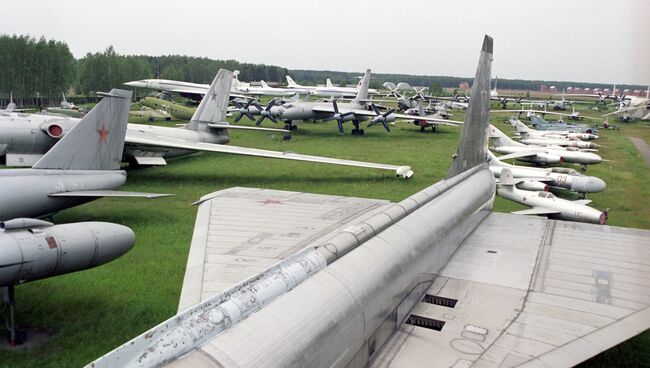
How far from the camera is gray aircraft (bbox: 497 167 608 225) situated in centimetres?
1438

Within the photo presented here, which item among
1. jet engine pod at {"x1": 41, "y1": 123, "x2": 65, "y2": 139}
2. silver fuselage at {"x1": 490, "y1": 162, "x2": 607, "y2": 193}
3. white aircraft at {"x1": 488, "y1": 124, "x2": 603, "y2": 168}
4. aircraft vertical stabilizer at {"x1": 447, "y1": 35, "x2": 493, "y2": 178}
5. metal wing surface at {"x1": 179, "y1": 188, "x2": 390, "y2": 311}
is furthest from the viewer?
white aircraft at {"x1": 488, "y1": 124, "x2": 603, "y2": 168}

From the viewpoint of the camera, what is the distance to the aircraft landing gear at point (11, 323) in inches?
273

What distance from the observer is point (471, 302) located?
619cm

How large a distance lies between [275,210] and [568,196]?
1429 cm

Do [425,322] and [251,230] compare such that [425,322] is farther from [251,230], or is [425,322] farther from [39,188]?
[39,188]

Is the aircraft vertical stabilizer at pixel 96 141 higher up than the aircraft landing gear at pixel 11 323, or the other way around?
the aircraft vertical stabilizer at pixel 96 141

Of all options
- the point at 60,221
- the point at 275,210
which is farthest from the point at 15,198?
the point at 275,210

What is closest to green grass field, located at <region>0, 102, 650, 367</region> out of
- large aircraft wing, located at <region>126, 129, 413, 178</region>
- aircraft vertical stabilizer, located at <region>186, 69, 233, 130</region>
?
large aircraft wing, located at <region>126, 129, 413, 178</region>

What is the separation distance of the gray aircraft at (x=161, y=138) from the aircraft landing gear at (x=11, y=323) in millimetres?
10252

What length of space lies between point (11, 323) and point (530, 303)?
6.99 metres

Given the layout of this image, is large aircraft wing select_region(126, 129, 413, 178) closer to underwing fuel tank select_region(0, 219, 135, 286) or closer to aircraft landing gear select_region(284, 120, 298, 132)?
underwing fuel tank select_region(0, 219, 135, 286)

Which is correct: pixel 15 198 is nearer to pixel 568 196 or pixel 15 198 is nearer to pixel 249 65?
pixel 568 196

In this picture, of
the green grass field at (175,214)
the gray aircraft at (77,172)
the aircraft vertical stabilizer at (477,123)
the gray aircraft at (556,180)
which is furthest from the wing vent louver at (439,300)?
the gray aircraft at (556,180)

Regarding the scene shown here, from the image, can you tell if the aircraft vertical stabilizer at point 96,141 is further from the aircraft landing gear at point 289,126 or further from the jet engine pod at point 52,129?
the aircraft landing gear at point 289,126
